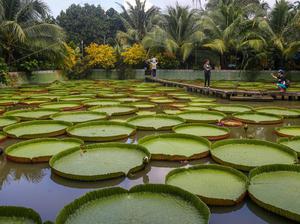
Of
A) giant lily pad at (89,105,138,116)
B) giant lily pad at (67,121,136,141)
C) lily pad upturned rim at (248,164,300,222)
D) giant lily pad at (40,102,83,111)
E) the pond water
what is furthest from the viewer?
giant lily pad at (40,102,83,111)

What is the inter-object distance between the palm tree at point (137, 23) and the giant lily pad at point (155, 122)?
14662 millimetres

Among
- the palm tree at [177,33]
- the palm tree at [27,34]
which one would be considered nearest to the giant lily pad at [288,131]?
the palm tree at [27,34]

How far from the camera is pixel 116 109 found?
302 inches

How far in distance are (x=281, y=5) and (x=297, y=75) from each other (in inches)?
141

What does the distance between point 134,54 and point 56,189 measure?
605 inches

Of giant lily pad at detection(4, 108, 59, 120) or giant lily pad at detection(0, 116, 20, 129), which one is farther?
giant lily pad at detection(4, 108, 59, 120)

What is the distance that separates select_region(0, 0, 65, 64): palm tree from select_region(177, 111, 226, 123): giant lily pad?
9.27 metres

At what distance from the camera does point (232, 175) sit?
3.39 m

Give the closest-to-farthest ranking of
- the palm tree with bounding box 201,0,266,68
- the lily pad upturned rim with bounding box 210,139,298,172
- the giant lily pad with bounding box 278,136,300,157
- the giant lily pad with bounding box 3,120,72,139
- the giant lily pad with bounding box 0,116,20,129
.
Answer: the lily pad upturned rim with bounding box 210,139,298,172, the giant lily pad with bounding box 278,136,300,157, the giant lily pad with bounding box 3,120,72,139, the giant lily pad with bounding box 0,116,20,129, the palm tree with bounding box 201,0,266,68

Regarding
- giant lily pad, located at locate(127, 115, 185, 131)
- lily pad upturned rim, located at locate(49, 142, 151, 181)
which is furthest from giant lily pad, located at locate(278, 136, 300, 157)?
lily pad upturned rim, located at locate(49, 142, 151, 181)

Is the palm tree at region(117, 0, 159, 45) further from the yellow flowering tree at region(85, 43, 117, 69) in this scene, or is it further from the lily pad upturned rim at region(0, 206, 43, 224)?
the lily pad upturned rim at region(0, 206, 43, 224)

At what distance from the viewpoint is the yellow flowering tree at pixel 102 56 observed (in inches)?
738

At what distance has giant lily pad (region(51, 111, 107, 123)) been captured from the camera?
638 cm

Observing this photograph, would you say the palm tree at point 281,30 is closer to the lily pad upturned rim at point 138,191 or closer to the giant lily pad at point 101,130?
the giant lily pad at point 101,130
